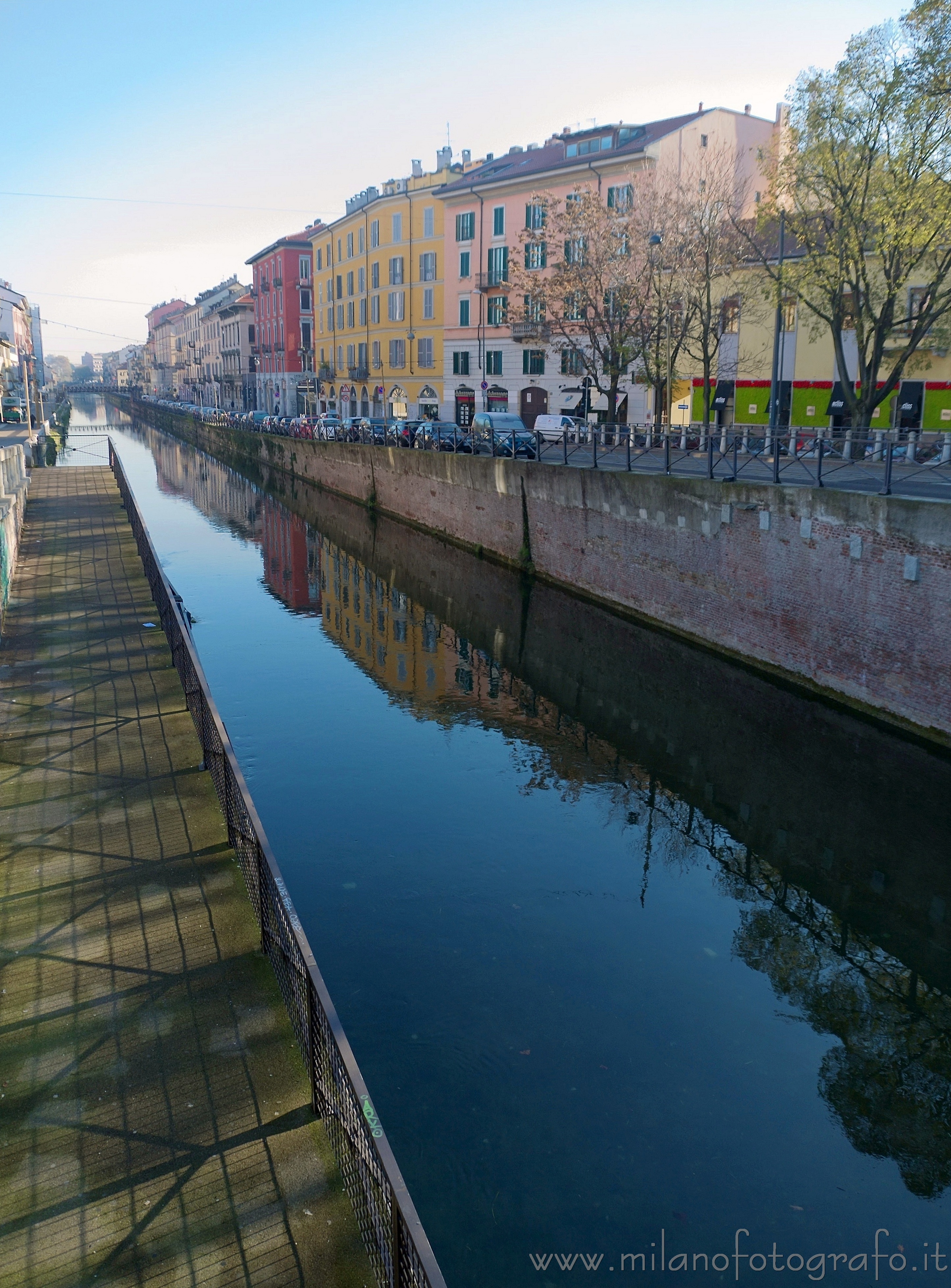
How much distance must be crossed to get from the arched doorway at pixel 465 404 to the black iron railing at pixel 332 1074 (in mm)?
44092

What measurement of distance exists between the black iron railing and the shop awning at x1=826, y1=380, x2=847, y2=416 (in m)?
28.8

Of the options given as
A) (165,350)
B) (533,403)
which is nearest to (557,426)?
(533,403)

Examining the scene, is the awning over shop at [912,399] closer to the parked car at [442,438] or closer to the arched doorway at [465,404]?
the parked car at [442,438]

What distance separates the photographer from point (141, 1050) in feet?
19.0

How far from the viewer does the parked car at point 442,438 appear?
33.0 meters

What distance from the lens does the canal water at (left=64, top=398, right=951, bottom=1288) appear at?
6.58 m

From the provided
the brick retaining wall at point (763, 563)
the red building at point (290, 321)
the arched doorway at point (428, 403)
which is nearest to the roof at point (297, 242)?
the red building at point (290, 321)

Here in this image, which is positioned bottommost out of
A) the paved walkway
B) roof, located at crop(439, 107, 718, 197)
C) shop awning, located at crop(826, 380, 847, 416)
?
the paved walkway

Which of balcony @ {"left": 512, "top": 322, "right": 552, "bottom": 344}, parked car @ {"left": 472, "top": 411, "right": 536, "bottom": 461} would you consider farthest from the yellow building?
parked car @ {"left": 472, "top": 411, "right": 536, "bottom": 461}

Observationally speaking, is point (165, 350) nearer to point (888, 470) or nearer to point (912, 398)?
point (912, 398)

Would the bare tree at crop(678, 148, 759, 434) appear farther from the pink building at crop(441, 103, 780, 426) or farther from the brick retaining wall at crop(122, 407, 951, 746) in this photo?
the brick retaining wall at crop(122, 407, 951, 746)

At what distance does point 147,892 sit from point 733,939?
5883 millimetres

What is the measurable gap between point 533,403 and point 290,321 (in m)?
43.9

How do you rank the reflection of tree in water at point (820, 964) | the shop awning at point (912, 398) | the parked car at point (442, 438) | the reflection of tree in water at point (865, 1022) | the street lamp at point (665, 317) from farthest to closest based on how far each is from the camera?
the parked car at point (442, 438)
the shop awning at point (912, 398)
the street lamp at point (665, 317)
the reflection of tree in water at point (820, 964)
the reflection of tree in water at point (865, 1022)
